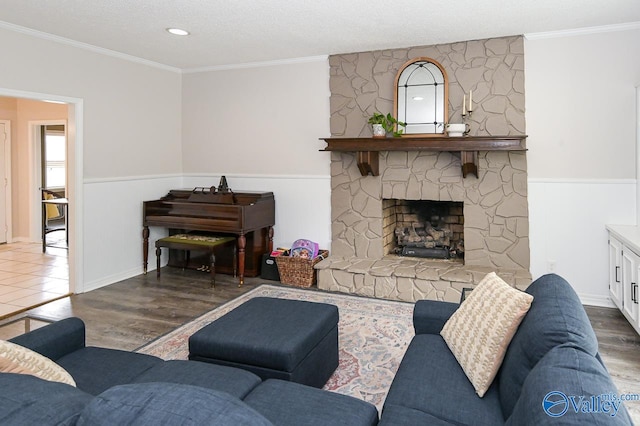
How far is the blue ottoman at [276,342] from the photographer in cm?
229

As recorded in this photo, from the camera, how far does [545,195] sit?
437cm

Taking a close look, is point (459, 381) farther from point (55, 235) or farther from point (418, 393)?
point (55, 235)

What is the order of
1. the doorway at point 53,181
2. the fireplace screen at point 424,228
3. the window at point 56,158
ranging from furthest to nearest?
1. the window at point 56,158
2. the doorway at point 53,181
3. the fireplace screen at point 424,228

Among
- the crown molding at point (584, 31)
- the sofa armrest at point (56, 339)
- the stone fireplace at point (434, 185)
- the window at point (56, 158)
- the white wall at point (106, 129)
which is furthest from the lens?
the window at point (56, 158)

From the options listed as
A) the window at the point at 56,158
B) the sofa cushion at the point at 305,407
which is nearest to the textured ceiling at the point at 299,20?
the sofa cushion at the point at 305,407

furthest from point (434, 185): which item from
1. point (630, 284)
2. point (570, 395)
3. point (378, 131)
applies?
point (570, 395)

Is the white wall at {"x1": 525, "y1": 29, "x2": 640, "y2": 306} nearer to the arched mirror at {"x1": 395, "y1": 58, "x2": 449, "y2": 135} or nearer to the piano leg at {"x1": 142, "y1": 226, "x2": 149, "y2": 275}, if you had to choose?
the arched mirror at {"x1": 395, "y1": 58, "x2": 449, "y2": 135}

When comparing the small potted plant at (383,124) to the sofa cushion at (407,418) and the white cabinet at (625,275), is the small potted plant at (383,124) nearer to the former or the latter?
the white cabinet at (625,275)

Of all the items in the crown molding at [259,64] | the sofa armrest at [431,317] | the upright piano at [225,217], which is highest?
the crown molding at [259,64]

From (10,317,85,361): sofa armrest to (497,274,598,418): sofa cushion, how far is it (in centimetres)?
190

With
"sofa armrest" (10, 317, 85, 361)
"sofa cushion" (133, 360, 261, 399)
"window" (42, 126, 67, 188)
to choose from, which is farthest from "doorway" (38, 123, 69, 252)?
"sofa cushion" (133, 360, 261, 399)

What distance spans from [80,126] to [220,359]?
3.35 metres

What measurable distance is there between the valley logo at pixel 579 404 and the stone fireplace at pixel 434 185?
3113 millimetres

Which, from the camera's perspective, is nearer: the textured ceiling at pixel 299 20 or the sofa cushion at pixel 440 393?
the sofa cushion at pixel 440 393
